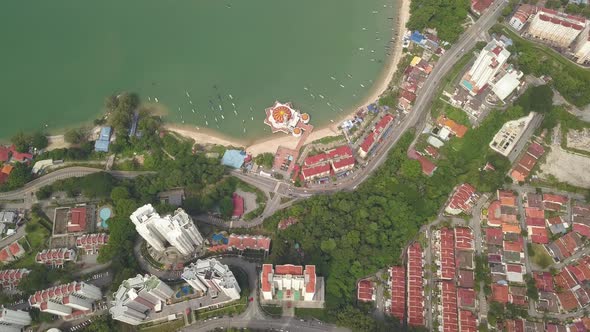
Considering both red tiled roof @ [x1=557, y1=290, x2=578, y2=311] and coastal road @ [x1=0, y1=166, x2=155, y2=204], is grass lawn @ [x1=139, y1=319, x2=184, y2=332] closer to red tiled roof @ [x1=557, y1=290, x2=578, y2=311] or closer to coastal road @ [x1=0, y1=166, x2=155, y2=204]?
coastal road @ [x1=0, y1=166, x2=155, y2=204]

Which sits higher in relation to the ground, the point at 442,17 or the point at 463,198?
the point at 442,17

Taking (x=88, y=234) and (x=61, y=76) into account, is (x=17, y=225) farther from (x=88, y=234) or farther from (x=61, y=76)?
(x=61, y=76)

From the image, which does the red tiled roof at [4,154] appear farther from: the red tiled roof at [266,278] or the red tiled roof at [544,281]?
the red tiled roof at [544,281]

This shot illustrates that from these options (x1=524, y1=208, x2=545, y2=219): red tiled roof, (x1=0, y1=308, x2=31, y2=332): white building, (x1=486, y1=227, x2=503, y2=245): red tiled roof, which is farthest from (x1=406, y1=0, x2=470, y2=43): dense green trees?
(x1=0, y1=308, x2=31, y2=332): white building

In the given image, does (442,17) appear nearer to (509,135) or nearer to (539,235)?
(509,135)

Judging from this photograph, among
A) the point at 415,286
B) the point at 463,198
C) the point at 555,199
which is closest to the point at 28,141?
the point at 415,286

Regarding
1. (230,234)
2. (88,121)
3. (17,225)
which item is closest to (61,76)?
(88,121)
